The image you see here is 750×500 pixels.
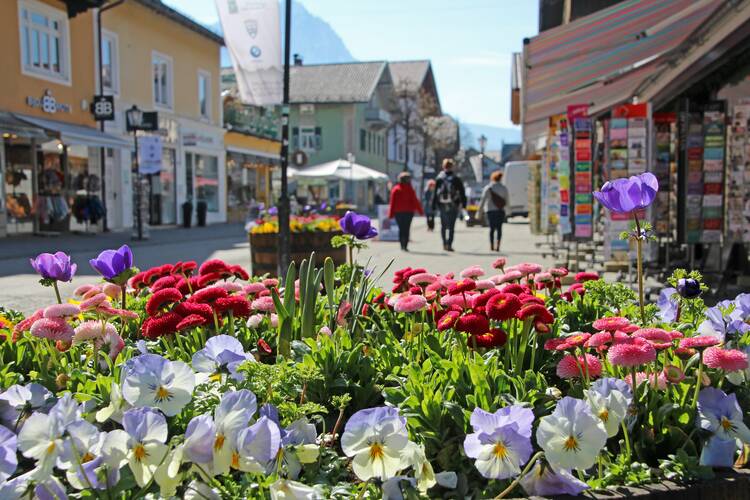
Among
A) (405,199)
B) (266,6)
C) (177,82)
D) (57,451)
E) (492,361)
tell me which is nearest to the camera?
(57,451)

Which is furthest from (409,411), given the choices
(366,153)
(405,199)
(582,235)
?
(366,153)

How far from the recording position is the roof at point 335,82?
55.7m

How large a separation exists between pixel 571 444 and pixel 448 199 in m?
14.3

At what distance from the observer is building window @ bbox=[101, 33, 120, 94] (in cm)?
2459

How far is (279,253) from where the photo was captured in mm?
8523

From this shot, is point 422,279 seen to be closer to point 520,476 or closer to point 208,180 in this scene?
point 520,476

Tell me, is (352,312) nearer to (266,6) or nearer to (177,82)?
(266,6)

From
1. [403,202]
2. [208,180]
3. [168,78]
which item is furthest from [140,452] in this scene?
[208,180]

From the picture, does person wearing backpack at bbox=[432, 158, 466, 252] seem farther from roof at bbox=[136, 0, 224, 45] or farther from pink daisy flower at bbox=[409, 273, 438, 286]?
roof at bbox=[136, 0, 224, 45]

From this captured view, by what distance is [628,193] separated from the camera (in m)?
2.37

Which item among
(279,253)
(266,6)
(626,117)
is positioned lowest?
(279,253)

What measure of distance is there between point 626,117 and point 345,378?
293 inches

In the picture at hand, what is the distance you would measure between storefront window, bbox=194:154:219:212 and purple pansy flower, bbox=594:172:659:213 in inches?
1161

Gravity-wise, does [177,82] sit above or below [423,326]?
above
